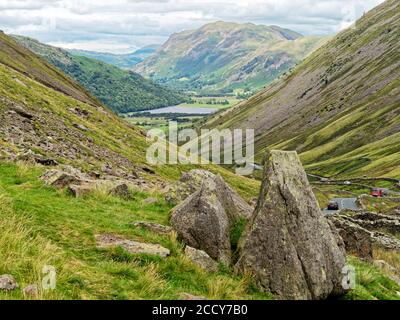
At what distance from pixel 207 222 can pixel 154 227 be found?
86.4 inches

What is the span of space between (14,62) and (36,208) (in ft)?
387

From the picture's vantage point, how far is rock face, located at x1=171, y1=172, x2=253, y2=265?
17578 millimetres

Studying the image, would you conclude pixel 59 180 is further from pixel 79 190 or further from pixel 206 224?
pixel 206 224

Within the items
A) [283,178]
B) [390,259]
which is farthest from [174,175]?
[283,178]

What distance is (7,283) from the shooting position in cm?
1105

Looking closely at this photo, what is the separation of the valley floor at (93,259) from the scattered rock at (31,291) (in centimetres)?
16

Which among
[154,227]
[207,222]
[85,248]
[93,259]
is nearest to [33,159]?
[154,227]

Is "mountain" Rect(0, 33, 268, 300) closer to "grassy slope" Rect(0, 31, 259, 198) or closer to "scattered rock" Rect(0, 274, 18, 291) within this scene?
"scattered rock" Rect(0, 274, 18, 291)

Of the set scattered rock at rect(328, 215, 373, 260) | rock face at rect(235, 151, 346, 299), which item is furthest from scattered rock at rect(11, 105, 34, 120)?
rock face at rect(235, 151, 346, 299)

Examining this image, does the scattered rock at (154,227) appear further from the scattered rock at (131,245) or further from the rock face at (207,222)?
the scattered rock at (131,245)

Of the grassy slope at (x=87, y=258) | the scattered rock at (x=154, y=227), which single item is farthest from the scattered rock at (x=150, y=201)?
the scattered rock at (x=154, y=227)

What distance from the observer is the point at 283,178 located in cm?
1778

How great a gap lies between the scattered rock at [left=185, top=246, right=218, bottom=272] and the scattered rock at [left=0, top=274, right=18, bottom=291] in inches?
247
